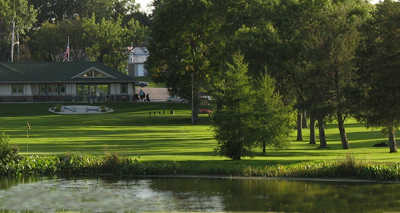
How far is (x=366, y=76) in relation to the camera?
183 feet

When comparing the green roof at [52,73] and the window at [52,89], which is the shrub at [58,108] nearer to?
the green roof at [52,73]

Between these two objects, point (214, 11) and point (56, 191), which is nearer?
point (56, 191)

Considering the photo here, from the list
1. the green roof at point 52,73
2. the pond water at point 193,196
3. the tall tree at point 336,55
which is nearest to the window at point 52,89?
the green roof at point 52,73

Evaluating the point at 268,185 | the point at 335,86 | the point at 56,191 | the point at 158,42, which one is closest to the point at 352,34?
the point at 335,86

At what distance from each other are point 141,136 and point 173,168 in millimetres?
26636

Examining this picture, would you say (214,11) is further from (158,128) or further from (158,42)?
(158,128)

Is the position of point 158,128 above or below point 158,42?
below

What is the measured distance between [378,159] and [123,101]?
2893 inches

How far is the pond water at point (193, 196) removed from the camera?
119 feet

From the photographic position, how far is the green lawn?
53156mm

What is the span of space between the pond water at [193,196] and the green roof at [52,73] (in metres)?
72.0

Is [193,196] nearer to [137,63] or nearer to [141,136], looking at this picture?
[141,136]

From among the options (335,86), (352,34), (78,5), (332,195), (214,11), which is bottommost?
(332,195)

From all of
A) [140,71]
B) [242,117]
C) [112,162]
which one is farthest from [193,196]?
[140,71]
